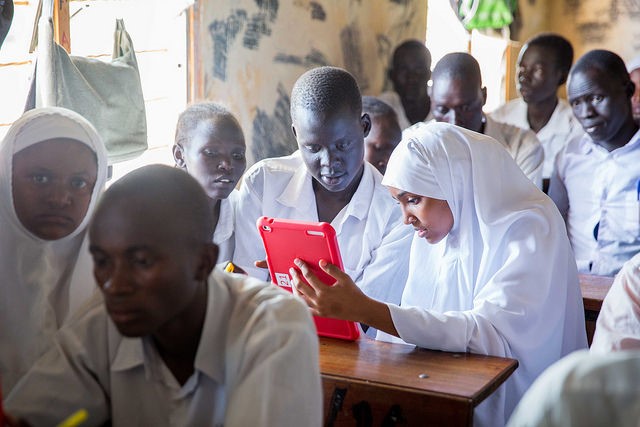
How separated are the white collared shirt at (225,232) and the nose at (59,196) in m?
0.86

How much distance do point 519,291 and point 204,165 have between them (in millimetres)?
1161

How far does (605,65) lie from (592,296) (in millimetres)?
1596

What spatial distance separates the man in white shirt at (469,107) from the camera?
4512 mm

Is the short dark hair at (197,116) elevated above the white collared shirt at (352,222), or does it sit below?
above

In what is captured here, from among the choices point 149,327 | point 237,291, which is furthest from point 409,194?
point 149,327

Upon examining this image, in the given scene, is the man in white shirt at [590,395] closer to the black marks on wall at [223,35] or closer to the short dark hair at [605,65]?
the black marks on wall at [223,35]

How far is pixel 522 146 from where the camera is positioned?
471 centimetres

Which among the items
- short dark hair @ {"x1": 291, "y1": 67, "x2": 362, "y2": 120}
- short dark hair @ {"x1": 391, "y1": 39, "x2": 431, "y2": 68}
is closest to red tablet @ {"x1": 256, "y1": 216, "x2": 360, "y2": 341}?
short dark hair @ {"x1": 291, "y1": 67, "x2": 362, "y2": 120}

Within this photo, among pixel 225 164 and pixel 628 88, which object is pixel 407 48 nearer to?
pixel 628 88

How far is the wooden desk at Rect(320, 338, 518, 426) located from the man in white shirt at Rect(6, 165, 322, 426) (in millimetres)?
454

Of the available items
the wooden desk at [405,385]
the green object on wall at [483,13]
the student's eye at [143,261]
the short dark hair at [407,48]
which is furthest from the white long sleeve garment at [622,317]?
the short dark hair at [407,48]

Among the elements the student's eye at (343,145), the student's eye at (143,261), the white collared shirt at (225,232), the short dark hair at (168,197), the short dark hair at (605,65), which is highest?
the short dark hair at (605,65)

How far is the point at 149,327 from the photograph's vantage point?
155 cm

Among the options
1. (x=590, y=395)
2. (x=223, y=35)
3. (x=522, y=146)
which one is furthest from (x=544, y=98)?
(x=590, y=395)
